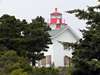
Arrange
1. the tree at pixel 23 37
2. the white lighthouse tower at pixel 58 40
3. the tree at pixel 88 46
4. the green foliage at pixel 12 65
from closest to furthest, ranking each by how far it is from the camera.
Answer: the tree at pixel 88 46, the green foliage at pixel 12 65, the tree at pixel 23 37, the white lighthouse tower at pixel 58 40

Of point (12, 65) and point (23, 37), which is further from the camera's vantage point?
point (23, 37)

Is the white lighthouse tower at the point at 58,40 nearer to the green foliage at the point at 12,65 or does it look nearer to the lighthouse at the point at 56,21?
Result: the lighthouse at the point at 56,21

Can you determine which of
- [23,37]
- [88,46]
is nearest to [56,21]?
[23,37]

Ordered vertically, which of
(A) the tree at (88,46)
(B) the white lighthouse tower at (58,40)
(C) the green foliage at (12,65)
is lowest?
(B) the white lighthouse tower at (58,40)

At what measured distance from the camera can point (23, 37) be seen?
3475 cm

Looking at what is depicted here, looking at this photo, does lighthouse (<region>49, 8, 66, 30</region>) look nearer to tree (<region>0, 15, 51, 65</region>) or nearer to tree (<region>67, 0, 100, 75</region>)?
tree (<region>0, 15, 51, 65</region>)

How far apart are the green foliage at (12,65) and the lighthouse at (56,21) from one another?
2744 cm

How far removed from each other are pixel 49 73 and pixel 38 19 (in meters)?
9.18

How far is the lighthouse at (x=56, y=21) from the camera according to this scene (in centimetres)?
5541

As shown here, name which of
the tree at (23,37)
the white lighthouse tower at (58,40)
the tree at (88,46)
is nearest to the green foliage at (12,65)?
the tree at (23,37)

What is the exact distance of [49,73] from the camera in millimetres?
31594

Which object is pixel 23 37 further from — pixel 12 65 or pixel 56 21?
pixel 56 21

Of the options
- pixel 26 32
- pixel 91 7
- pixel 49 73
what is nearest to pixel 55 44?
pixel 26 32

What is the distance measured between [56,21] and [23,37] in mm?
20903
